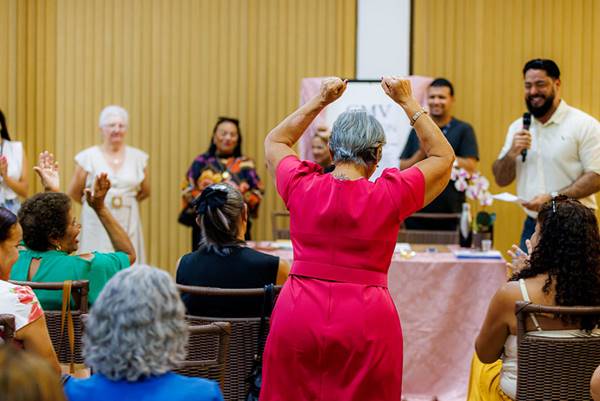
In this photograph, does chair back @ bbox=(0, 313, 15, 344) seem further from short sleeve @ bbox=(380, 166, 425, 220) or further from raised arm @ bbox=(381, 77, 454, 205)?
raised arm @ bbox=(381, 77, 454, 205)

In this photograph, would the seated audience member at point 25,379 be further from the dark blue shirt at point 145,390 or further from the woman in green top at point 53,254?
the woman in green top at point 53,254

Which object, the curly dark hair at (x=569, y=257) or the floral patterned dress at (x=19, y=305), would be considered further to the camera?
the curly dark hair at (x=569, y=257)

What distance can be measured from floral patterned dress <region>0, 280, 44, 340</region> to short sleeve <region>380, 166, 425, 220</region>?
1.10m

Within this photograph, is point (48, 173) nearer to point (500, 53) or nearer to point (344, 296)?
point (344, 296)

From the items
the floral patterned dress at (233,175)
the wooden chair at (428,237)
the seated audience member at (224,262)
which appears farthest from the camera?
the floral patterned dress at (233,175)

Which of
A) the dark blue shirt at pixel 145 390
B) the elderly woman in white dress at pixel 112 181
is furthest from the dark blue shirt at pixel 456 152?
the dark blue shirt at pixel 145 390

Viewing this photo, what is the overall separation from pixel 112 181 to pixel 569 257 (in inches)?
176

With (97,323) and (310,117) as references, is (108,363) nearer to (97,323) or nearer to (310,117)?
(97,323)

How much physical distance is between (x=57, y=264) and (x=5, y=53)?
4746 millimetres

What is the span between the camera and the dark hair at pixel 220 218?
3.55m

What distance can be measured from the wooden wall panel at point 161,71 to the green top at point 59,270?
167 inches

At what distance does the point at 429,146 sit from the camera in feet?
9.51

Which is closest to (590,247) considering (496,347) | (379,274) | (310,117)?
(496,347)

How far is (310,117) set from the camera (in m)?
3.00
